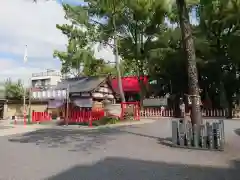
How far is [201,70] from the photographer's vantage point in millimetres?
26906

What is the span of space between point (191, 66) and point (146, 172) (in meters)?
4.98

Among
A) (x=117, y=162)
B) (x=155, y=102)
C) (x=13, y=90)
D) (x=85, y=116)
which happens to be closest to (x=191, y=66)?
(x=117, y=162)

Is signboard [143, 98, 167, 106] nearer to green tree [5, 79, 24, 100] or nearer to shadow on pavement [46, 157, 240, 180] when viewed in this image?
green tree [5, 79, 24, 100]

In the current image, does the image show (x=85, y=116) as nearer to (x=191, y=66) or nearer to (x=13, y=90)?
(x=191, y=66)

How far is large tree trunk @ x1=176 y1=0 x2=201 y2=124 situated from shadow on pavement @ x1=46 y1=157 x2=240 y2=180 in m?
2.96

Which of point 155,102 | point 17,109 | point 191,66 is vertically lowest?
point 17,109

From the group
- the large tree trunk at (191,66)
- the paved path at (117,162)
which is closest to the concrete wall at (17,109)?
the paved path at (117,162)

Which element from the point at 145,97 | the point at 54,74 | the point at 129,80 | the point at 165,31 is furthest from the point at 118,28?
the point at 54,74

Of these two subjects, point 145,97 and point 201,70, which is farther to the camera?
point 145,97

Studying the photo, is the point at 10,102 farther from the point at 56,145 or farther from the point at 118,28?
the point at 56,145

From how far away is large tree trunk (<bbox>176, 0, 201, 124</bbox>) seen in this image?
1006 cm

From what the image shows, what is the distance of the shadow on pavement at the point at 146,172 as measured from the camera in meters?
6.03

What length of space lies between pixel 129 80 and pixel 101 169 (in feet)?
103

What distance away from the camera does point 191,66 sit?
33.5 ft
